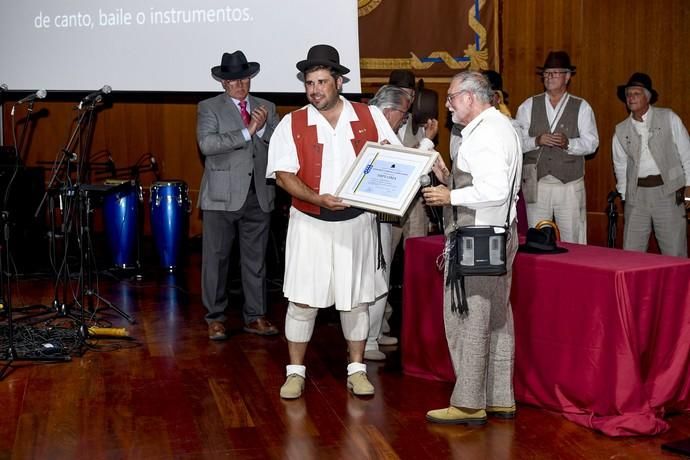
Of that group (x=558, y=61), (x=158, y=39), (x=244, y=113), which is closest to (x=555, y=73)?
(x=558, y=61)

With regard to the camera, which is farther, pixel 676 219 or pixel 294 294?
pixel 676 219

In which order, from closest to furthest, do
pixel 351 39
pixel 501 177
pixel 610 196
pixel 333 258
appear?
1. pixel 501 177
2. pixel 333 258
3. pixel 351 39
4. pixel 610 196

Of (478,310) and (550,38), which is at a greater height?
(550,38)

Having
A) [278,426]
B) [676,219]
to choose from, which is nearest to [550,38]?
[676,219]

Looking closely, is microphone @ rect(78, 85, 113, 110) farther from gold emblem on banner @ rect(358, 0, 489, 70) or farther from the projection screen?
gold emblem on banner @ rect(358, 0, 489, 70)

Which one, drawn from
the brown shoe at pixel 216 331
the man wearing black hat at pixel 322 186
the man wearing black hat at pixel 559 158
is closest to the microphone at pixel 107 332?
the brown shoe at pixel 216 331

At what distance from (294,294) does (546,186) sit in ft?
8.94

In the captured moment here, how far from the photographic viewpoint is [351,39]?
6887 millimetres

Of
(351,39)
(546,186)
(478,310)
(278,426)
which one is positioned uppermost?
(351,39)

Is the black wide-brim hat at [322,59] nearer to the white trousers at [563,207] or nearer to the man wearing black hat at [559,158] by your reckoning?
the man wearing black hat at [559,158]

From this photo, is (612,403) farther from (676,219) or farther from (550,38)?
(550,38)

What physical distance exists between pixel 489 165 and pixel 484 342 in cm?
80

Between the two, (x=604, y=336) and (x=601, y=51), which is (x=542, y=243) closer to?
(x=604, y=336)

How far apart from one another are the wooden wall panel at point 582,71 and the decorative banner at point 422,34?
11 cm
